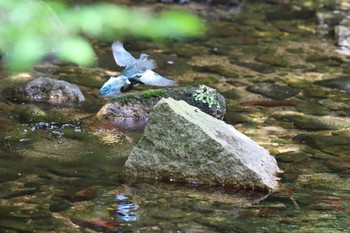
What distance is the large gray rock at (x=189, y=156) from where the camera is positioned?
14.4ft

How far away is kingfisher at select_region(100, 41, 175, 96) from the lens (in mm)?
5441

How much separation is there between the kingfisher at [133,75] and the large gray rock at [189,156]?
0.89m

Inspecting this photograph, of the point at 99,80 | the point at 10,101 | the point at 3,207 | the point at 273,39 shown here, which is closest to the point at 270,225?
the point at 3,207

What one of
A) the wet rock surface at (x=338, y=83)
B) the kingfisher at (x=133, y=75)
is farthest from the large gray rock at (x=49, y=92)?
the wet rock surface at (x=338, y=83)

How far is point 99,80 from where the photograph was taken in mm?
7297

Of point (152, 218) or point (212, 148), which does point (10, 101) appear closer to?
point (212, 148)

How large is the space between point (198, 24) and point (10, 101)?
4.76 m

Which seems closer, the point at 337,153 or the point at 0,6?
the point at 0,6

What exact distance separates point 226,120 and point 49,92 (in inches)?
72.3

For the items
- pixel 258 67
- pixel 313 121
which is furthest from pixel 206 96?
pixel 258 67

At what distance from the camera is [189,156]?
177 inches

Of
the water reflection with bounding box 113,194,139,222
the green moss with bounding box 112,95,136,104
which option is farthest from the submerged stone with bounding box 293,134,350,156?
the water reflection with bounding box 113,194,139,222

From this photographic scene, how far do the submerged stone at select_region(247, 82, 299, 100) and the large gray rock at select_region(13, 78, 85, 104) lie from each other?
2057 millimetres

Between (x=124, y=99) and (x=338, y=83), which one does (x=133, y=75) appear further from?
(x=338, y=83)
